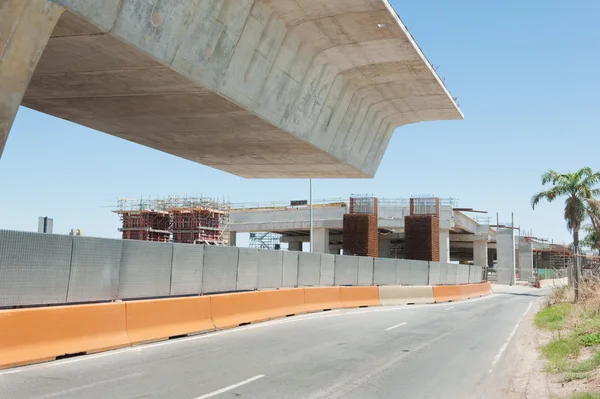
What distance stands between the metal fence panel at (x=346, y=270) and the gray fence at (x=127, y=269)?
1.82 metres

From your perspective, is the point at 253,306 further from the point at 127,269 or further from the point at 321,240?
the point at 321,240

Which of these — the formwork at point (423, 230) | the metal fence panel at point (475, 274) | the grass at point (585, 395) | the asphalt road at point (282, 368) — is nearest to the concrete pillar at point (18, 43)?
the asphalt road at point (282, 368)

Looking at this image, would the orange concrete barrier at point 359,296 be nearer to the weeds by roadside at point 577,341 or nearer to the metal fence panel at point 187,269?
the weeds by roadside at point 577,341

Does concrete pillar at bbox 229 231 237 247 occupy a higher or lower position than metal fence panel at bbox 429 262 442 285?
higher

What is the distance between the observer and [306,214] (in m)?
59.1

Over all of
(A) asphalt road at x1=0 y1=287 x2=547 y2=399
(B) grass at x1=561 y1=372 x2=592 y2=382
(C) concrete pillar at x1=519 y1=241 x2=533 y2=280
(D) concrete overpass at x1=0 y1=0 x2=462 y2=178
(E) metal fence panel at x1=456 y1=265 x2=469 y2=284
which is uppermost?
(D) concrete overpass at x1=0 y1=0 x2=462 y2=178

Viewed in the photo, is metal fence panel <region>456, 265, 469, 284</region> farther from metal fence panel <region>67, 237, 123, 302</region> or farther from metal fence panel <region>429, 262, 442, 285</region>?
metal fence panel <region>67, 237, 123, 302</region>

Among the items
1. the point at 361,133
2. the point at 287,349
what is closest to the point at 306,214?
the point at 361,133

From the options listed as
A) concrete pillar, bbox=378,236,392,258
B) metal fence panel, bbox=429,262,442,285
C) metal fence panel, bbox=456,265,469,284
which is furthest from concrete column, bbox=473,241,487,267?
metal fence panel, bbox=429,262,442,285

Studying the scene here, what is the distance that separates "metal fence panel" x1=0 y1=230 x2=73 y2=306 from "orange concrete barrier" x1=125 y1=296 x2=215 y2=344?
1.66 meters

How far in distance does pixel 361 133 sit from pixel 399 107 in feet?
5.92

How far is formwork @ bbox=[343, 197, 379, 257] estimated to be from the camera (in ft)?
152

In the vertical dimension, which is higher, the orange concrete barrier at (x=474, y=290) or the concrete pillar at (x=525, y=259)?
the concrete pillar at (x=525, y=259)

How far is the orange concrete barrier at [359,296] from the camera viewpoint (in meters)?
25.2
